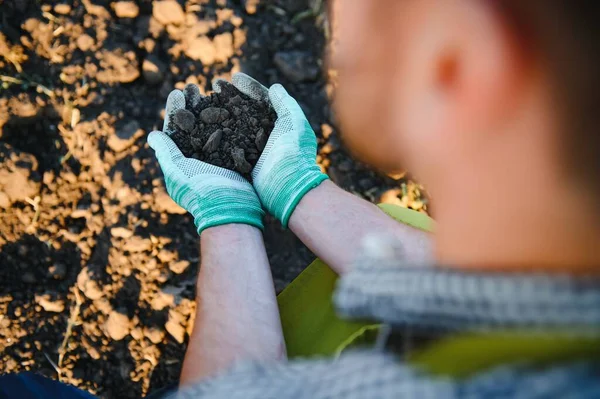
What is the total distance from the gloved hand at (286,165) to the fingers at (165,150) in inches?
9.2

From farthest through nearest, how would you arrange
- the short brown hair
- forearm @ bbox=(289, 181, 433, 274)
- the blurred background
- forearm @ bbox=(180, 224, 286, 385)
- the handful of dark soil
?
the blurred background < the handful of dark soil < forearm @ bbox=(289, 181, 433, 274) < forearm @ bbox=(180, 224, 286, 385) < the short brown hair

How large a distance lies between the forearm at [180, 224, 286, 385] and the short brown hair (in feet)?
2.50

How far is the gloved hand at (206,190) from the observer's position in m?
1.35

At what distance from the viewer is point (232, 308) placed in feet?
3.82

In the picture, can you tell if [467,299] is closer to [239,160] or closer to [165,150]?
[239,160]

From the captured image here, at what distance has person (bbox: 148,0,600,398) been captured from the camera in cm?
50

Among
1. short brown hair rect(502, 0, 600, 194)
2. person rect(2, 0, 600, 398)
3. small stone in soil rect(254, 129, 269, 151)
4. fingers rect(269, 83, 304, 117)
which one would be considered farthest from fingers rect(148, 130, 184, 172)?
short brown hair rect(502, 0, 600, 194)

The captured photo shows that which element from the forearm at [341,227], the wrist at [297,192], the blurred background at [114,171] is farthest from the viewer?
the blurred background at [114,171]

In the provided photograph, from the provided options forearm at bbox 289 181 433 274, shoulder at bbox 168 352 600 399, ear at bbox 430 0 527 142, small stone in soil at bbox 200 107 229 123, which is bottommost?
small stone in soil at bbox 200 107 229 123

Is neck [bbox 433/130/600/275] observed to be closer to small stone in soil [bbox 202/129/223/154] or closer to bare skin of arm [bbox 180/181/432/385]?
bare skin of arm [bbox 180/181/432/385]

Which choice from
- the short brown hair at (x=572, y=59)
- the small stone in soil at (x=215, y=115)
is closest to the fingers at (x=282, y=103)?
the small stone in soil at (x=215, y=115)

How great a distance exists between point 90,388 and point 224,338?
90cm

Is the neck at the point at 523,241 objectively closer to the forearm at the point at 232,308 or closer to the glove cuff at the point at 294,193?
the forearm at the point at 232,308

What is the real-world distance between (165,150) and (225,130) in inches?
7.3
